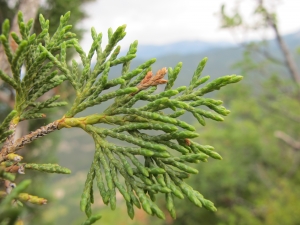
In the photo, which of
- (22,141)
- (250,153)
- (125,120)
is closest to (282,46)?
(125,120)

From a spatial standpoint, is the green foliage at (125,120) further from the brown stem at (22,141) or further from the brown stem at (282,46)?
the brown stem at (282,46)

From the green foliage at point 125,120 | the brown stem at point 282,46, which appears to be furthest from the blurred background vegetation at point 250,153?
the green foliage at point 125,120

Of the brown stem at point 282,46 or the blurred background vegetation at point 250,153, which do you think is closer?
the brown stem at point 282,46

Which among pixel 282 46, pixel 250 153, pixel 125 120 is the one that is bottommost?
pixel 250 153

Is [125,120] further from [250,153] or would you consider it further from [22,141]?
[250,153]

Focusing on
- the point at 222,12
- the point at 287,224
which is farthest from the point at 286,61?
the point at 287,224

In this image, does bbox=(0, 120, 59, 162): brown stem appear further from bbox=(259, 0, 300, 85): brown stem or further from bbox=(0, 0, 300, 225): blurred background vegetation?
bbox=(259, 0, 300, 85): brown stem

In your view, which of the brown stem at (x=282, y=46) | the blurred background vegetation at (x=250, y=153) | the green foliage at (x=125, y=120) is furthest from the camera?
the blurred background vegetation at (x=250, y=153)

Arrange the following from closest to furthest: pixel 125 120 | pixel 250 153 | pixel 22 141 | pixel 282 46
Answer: pixel 22 141, pixel 125 120, pixel 282 46, pixel 250 153

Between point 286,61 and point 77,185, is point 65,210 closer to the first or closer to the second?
point 77,185
